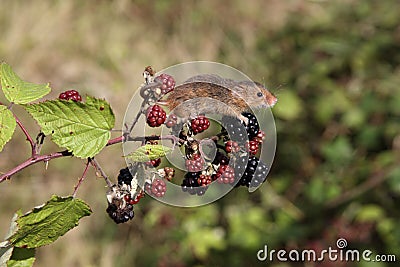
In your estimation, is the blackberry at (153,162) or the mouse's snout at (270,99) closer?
the blackberry at (153,162)

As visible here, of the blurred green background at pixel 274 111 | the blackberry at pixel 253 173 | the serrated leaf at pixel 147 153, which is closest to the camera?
the serrated leaf at pixel 147 153

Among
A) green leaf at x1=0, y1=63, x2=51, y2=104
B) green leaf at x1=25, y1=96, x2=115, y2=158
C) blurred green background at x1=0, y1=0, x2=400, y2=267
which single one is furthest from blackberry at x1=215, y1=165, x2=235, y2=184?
blurred green background at x1=0, y1=0, x2=400, y2=267

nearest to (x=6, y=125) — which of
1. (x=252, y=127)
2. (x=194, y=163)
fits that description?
(x=194, y=163)

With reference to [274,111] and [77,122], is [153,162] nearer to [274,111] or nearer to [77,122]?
[77,122]

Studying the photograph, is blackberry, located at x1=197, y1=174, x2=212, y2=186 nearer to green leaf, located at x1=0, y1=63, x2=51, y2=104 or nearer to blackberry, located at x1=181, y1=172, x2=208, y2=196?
blackberry, located at x1=181, y1=172, x2=208, y2=196

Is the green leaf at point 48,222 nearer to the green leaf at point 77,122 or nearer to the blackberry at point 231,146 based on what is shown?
the green leaf at point 77,122

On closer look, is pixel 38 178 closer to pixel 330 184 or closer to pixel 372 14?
pixel 330 184

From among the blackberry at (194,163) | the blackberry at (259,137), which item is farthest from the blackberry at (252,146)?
the blackberry at (194,163)
